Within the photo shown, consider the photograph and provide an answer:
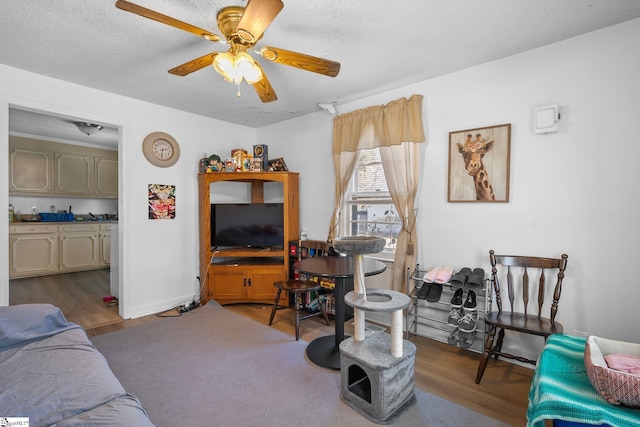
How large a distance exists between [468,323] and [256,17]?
97.7 inches

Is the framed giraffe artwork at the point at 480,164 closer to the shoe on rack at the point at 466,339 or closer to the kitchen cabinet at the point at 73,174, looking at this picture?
the shoe on rack at the point at 466,339

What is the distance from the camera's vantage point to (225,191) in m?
4.28

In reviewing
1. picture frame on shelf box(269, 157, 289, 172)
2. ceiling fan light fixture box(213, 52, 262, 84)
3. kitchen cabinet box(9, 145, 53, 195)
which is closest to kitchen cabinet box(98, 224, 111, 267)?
kitchen cabinet box(9, 145, 53, 195)

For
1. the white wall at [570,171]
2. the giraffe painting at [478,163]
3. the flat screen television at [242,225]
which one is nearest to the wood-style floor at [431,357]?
the white wall at [570,171]

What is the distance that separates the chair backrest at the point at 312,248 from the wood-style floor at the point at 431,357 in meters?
0.72

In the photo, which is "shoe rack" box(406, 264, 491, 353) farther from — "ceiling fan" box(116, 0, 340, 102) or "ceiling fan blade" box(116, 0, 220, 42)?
"ceiling fan blade" box(116, 0, 220, 42)

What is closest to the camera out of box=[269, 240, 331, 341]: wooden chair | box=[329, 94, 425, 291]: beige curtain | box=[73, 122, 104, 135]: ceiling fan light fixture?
box=[329, 94, 425, 291]: beige curtain

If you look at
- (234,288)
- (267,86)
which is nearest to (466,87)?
(267,86)

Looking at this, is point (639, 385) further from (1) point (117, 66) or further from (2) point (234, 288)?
(1) point (117, 66)

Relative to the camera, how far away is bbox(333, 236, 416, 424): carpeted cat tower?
1.70 metres

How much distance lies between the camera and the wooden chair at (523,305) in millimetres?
1986

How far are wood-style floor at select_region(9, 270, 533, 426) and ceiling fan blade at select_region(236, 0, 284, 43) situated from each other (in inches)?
96.5

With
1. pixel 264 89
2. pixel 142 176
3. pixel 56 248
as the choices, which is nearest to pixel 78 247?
pixel 56 248

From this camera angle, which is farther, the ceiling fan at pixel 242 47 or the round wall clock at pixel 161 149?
the round wall clock at pixel 161 149
